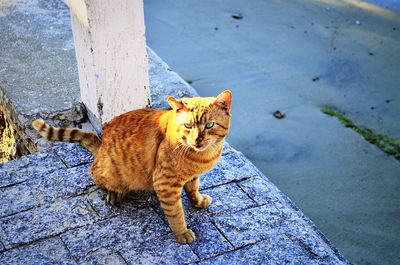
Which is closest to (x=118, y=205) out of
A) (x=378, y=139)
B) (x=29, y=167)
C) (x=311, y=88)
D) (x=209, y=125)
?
(x=29, y=167)

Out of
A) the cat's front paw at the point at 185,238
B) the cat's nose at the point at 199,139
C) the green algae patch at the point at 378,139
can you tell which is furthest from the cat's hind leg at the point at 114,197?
the green algae patch at the point at 378,139

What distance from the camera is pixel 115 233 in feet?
8.26

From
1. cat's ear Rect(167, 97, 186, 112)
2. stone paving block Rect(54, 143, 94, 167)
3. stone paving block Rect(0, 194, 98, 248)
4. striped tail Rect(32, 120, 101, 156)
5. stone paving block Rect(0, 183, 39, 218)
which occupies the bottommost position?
stone paving block Rect(0, 194, 98, 248)

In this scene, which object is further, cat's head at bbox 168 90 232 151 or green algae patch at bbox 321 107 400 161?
green algae patch at bbox 321 107 400 161

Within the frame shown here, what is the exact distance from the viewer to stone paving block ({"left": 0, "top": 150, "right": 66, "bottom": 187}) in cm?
289

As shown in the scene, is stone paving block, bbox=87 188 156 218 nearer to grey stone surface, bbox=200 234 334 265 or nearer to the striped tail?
the striped tail

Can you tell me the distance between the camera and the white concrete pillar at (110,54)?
2.74 meters

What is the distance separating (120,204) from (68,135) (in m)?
0.62

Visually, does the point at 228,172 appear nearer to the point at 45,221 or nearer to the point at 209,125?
the point at 209,125

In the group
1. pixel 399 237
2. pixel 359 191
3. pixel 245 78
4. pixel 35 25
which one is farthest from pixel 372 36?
pixel 35 25

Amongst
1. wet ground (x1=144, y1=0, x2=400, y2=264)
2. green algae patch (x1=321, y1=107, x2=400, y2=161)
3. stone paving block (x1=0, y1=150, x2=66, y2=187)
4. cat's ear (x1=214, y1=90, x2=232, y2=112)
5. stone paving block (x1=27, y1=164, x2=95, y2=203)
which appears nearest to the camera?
cat's ear (x1=214, y1=90, x2=232, y2=112)

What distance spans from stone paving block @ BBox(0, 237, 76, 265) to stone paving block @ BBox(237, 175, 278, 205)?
3.90ft

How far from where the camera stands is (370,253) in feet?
10.5

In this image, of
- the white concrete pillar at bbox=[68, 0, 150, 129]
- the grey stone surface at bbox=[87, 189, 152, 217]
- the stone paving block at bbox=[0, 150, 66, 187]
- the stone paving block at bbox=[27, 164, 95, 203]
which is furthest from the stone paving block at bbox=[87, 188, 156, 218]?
the white concrete pillar at bbox=[68, 0, 150, 129]
